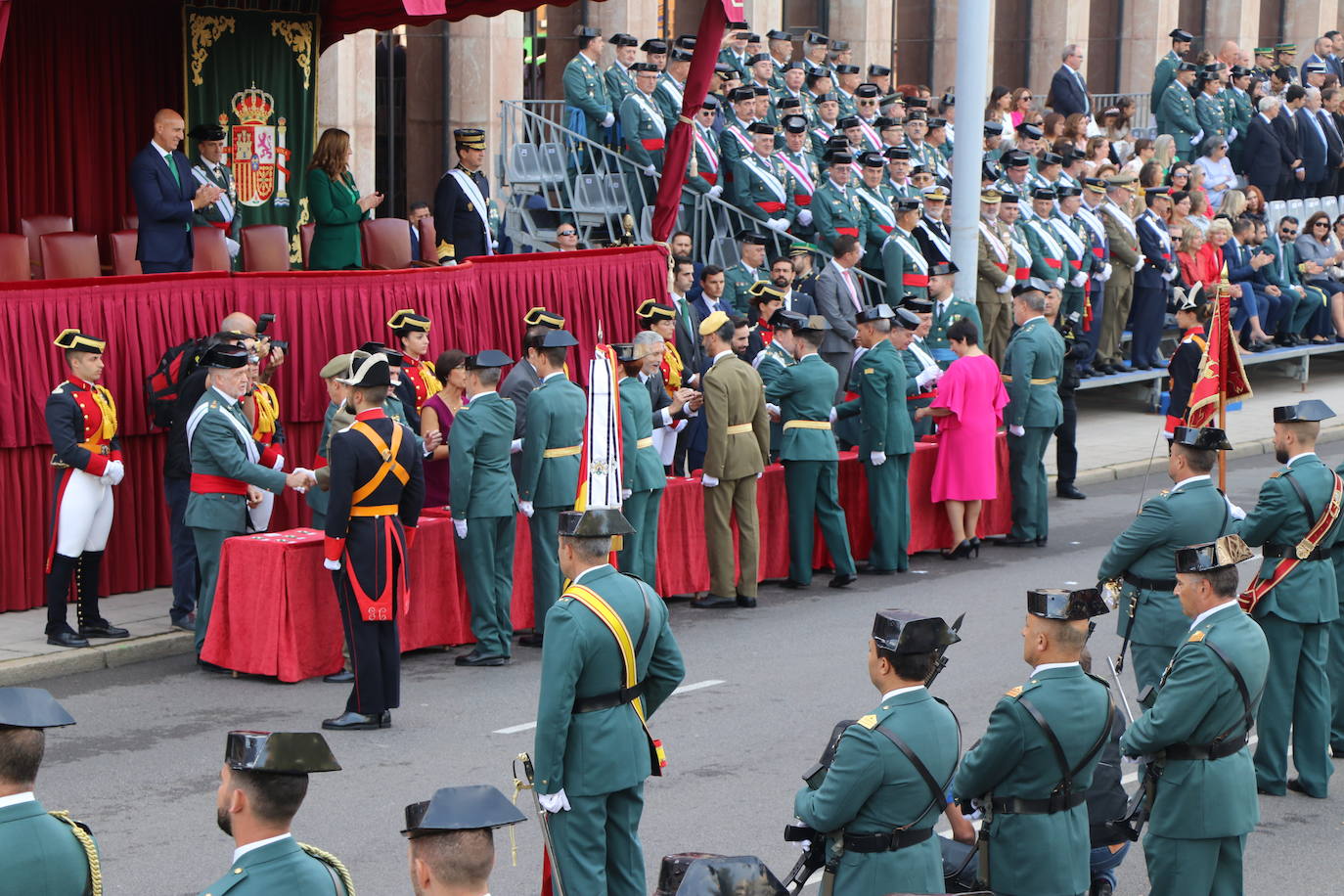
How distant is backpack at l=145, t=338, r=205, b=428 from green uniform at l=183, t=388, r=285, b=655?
902 mm

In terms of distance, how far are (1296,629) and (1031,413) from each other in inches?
→ 236

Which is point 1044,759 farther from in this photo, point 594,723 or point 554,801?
point 554,801

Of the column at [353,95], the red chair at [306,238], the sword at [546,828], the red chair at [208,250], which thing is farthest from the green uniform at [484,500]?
the column at [353,95]

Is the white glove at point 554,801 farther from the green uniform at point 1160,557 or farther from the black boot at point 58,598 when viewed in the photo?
the black boot at point 58,598

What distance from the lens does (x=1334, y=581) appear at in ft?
31.2

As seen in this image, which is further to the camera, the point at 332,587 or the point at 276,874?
the point at 332,587

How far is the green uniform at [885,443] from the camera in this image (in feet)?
46.5

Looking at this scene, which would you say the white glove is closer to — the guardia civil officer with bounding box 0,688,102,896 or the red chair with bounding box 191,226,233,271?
the guardia civil officer with bounding box 0,688,102,896

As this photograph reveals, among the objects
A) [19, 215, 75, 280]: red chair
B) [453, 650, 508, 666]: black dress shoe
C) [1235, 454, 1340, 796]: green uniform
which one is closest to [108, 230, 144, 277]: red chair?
[19, 215, 75, 280]: red chair

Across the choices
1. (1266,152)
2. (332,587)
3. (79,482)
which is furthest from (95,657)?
(1266,152)

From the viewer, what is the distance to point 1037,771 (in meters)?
6.44

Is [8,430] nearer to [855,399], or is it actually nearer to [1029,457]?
[855,399]

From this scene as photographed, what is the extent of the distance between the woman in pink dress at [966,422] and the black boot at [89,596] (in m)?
6.23

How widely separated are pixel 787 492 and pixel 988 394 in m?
1.93
